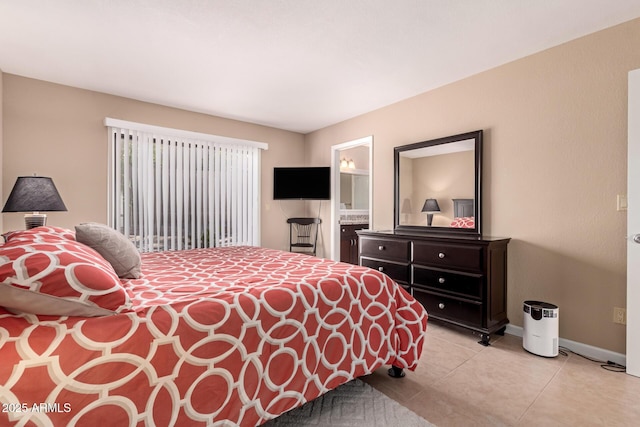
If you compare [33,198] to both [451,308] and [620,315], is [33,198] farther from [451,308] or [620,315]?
[620,315]

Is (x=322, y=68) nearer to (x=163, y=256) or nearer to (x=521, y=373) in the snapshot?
(x=163, y=256)

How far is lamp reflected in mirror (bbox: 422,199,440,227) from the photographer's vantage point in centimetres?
340

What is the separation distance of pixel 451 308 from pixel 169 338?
2494 millimetres

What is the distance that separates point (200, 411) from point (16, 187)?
283 centimetres

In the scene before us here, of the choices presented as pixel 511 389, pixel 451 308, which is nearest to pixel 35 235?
pixel 511 389

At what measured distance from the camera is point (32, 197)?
2709mm

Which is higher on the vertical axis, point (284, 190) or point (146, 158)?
point (146, 158)

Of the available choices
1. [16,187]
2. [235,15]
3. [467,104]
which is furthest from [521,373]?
[16,187]

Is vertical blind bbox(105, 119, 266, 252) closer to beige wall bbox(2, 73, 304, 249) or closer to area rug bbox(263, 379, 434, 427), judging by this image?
beige wall bbox(2, 73, 304, 249)

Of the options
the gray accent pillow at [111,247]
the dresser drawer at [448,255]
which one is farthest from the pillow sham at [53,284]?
the dresser drawer at [448,255]

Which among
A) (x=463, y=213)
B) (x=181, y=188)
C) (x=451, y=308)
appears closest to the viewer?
(x=451, y=308)

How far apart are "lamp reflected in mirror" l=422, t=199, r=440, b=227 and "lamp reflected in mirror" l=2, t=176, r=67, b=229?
11.9 feet

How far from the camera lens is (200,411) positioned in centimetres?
121

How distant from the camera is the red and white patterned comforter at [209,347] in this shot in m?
0.97
